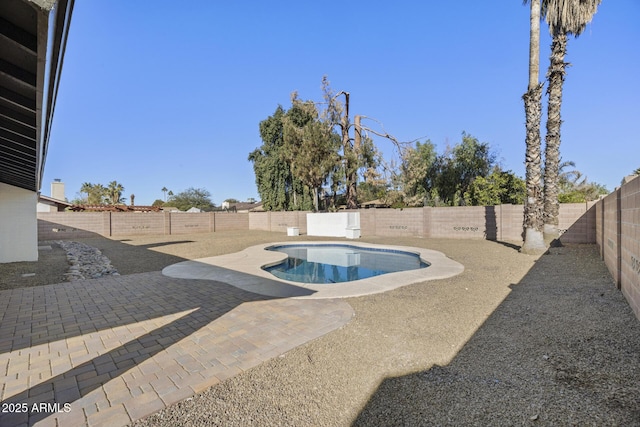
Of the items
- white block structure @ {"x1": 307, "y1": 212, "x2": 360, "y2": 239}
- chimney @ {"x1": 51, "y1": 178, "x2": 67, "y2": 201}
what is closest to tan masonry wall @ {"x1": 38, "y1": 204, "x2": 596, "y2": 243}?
white block structure @ {"x1": 307, "y1": 212, "x2": 360, "y2": 239}

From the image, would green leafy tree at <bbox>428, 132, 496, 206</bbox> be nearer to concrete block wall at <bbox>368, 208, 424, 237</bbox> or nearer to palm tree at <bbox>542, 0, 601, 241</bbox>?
concrete block wall at <bbox>368, 208, 424, 237</bbox>

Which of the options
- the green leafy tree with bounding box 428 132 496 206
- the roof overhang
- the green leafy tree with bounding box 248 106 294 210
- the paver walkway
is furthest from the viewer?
the green leafy tree with bounding box 248 106 294 210

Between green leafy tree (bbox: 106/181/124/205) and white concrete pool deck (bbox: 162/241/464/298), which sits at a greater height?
green leafy tree (bbox: 106/181/124/205)

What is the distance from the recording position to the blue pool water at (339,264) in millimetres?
8648

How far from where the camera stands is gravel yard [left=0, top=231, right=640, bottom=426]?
2.16 meters

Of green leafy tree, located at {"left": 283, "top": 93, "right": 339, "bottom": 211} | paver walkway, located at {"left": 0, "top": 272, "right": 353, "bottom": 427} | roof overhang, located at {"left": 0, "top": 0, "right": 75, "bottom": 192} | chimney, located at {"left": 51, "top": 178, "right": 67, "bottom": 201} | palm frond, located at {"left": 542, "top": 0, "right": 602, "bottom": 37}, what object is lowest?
paver walkway, located at {"left": 0, "top": 272, "right": 353, "bottom": 427}

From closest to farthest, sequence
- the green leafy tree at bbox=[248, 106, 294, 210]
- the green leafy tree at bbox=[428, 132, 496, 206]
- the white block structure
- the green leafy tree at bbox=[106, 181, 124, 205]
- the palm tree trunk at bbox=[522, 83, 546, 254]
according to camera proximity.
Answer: the palm tree trunk at bbox=[522, 83, 546, 254] < the white block structure < the green leafy tree at bbox=[428, 132, 496, 206] < the green leafy tree at bbox=[248, 106, 294, 210] < the green leafy tree at bbox=[106, 181, 124, 205]

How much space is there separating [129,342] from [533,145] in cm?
1211

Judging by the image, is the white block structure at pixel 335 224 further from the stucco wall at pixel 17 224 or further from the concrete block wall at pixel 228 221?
the stucco wall at pixel 17 224

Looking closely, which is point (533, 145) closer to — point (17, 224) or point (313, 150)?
point (313, 150)

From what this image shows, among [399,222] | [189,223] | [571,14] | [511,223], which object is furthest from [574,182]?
[189,223]

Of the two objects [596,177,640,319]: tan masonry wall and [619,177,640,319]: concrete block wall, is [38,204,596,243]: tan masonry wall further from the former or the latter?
[619,177,640,319]: concrete block wall

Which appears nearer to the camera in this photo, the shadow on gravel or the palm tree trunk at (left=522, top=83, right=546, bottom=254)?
the shadow on gravel

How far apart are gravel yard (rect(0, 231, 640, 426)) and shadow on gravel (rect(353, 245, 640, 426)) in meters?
0.01
